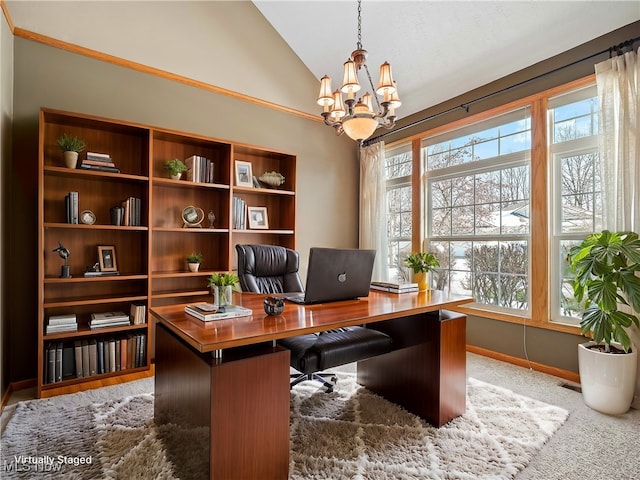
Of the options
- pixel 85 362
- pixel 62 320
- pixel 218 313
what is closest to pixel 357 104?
pixel 218 313

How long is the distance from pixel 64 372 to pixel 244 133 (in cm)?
262

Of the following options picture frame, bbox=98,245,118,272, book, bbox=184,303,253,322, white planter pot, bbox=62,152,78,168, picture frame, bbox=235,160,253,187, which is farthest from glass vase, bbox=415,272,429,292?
white planter pot, bbox=62,152,78,168

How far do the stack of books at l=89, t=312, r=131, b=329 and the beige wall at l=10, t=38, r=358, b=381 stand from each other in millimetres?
426

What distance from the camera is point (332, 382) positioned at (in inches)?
97.7

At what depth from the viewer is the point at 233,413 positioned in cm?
128

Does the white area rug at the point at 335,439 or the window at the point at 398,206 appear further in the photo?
the window at the point at 398,206

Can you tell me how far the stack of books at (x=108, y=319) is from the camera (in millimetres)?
2580

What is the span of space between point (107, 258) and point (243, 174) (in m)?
1.45

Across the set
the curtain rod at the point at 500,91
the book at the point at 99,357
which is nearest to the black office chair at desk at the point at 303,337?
the book at the point at 99,357

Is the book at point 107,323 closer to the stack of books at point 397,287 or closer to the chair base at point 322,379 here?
the chair base at point 322,379

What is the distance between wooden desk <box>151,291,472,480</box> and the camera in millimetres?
1253

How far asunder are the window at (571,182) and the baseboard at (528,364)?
0.39 m

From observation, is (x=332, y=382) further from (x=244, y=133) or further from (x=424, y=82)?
(x=424, y=82)

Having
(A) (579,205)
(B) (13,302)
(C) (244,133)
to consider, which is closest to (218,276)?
(B) (13,302)
